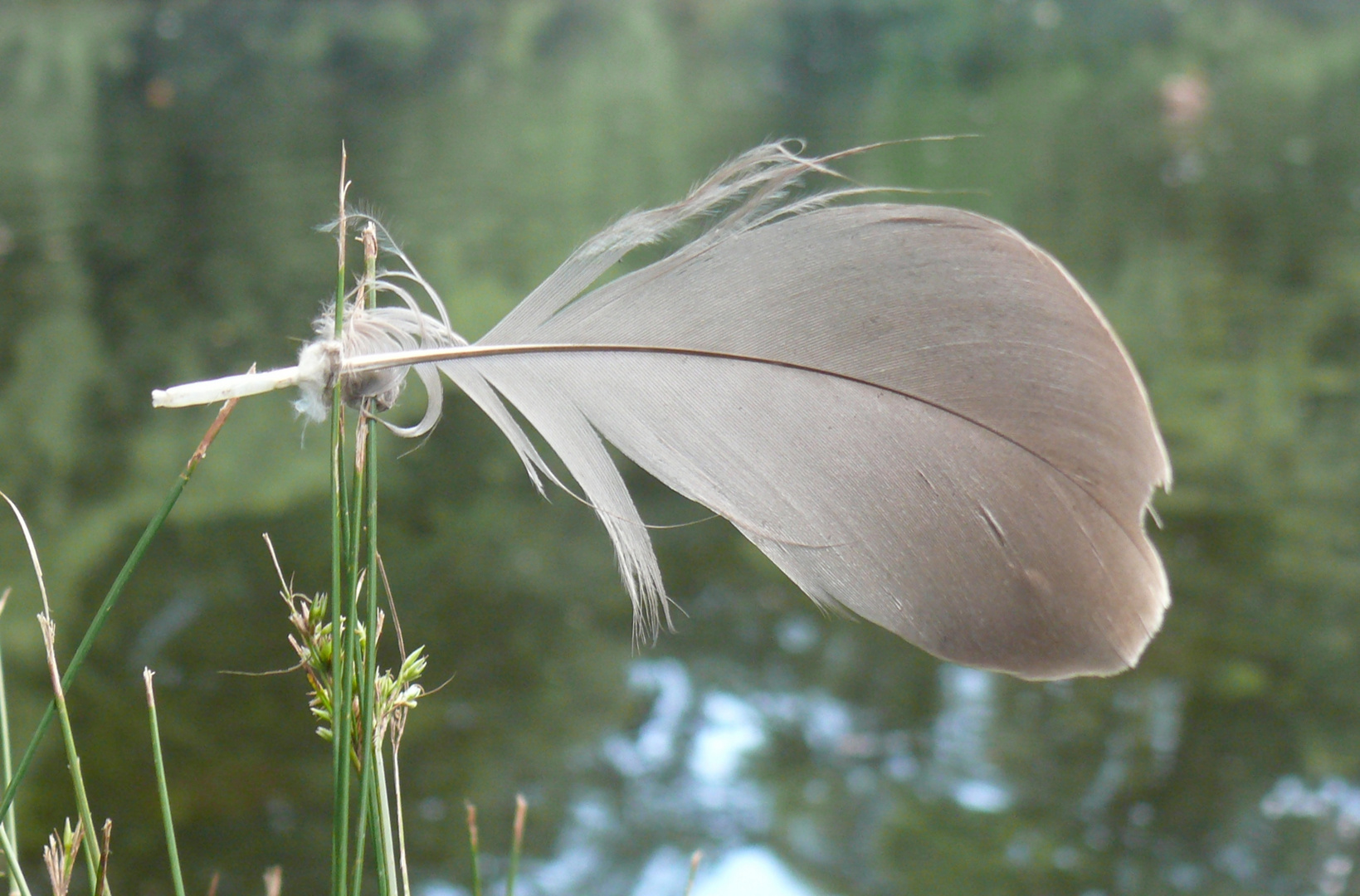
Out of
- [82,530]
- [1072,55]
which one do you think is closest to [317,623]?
[82,530]

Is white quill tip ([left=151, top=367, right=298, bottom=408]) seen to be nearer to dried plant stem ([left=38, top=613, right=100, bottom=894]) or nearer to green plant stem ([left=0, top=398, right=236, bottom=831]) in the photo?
green plant stem ([left=0, top=398, right=236, bottom=831])

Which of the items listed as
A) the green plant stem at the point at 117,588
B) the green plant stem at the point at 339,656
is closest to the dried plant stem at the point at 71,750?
the green plant stem at the point at 117,588

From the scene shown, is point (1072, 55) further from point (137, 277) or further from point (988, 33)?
point (137, 277)

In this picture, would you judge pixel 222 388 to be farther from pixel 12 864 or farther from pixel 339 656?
pixel 12 864

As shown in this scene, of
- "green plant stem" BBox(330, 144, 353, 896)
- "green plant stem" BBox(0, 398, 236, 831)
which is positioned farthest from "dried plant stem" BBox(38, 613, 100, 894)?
"green plant stem" BBox(330, 144, 353, 896)

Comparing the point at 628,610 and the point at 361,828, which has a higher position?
the point at 361,828

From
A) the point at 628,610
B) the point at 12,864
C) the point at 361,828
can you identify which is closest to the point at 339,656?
the point at 361,828
